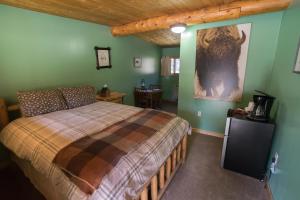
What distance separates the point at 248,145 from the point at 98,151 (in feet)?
6.07

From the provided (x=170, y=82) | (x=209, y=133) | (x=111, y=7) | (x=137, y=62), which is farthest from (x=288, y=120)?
(x=170, y=82)

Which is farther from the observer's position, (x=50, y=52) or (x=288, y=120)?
(x=50, y=52)

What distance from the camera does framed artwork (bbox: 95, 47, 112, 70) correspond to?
3400 mm

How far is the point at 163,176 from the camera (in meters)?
1.65

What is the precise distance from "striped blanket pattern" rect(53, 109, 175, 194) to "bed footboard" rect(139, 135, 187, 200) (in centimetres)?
39

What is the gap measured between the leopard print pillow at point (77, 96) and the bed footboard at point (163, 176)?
1765 mm

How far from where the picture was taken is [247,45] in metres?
2.56

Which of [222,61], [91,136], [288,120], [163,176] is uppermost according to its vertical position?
[222,61]

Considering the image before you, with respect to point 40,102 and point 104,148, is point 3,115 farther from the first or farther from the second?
point 104,148

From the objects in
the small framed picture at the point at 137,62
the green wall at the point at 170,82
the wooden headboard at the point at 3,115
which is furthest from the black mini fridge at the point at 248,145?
the green wall at the point at 170,82

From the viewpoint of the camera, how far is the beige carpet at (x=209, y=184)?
1.69m

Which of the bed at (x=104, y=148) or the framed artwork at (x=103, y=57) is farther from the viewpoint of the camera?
the framed artwork at (x=103, y=57)

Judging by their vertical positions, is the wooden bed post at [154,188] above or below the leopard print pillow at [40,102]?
below

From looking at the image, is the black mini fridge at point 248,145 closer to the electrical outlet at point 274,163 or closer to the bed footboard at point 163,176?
the electrical outlet at point 274,163
